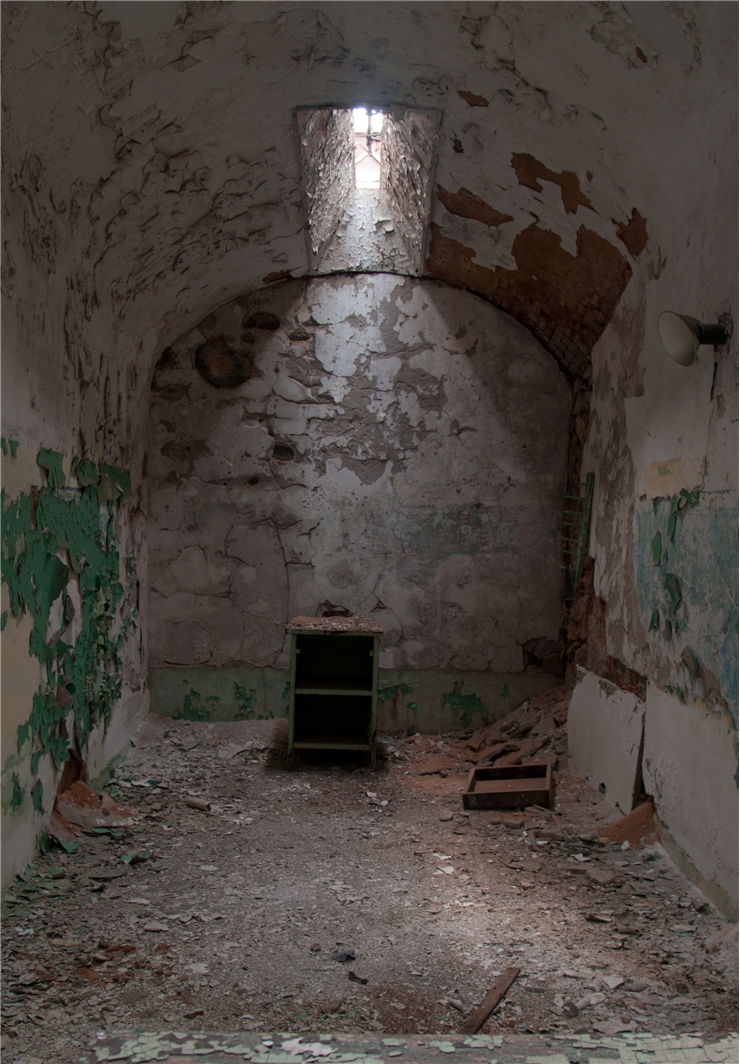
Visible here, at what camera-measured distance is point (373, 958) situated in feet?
8.41

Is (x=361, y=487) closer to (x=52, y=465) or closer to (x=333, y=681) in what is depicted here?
(x=333, y=681)

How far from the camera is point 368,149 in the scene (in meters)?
5.07

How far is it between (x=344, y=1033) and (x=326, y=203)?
14.3 ft

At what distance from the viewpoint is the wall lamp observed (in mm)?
2785

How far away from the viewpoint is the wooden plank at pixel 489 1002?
7.20 ft

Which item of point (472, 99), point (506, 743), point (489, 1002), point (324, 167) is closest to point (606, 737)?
point (506, 743)

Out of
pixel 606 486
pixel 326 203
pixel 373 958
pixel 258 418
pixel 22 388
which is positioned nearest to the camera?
pixel 373 958

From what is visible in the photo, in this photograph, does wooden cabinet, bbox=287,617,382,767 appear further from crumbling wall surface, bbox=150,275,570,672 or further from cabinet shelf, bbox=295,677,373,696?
crumbling wall surface, bbox=150,275,570,672

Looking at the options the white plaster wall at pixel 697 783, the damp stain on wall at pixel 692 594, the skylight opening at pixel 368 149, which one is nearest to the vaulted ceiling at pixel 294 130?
the skylight opening at pixel 368 149

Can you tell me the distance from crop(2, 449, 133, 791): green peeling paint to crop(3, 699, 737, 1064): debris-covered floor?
51 centimetres

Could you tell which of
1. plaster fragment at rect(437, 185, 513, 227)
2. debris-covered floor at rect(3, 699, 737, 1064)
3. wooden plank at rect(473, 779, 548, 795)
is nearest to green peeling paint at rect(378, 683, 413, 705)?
debris-covered floor at rect(3, 699, 737, 1064)

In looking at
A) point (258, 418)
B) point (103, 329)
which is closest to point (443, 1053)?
point (103, 329)

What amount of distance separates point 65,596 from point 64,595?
13 millimetres

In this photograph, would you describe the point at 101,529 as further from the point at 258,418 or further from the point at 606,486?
the point at 606,486
